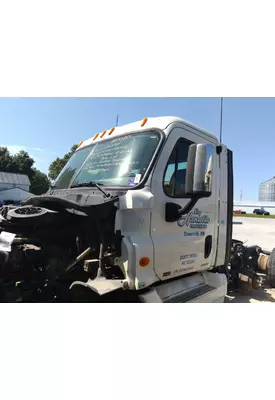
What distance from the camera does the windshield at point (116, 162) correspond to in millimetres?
2768

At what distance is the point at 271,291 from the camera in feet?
18.1

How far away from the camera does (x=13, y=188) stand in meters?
34.4

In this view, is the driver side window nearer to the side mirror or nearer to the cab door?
the cab door

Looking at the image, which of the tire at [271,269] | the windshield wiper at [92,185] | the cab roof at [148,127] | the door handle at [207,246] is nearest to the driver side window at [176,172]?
the cab roof at [148,127]

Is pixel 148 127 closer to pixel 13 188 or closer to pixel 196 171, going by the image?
pixel 196 171

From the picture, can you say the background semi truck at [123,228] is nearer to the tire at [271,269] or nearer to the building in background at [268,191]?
the tire at [271,269]

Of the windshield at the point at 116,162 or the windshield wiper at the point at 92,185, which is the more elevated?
the windshield at the point at 116,162

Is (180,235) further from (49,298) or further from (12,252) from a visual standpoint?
(12,252)

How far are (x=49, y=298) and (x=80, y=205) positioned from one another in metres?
1.11

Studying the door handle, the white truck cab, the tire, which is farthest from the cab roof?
the tire

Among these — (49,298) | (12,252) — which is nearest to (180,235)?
(49,298)

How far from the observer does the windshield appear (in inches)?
109

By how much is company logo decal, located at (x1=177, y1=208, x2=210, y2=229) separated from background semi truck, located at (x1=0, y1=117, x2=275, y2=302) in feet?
0.04

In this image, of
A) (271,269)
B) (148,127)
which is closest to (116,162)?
(148,127)
